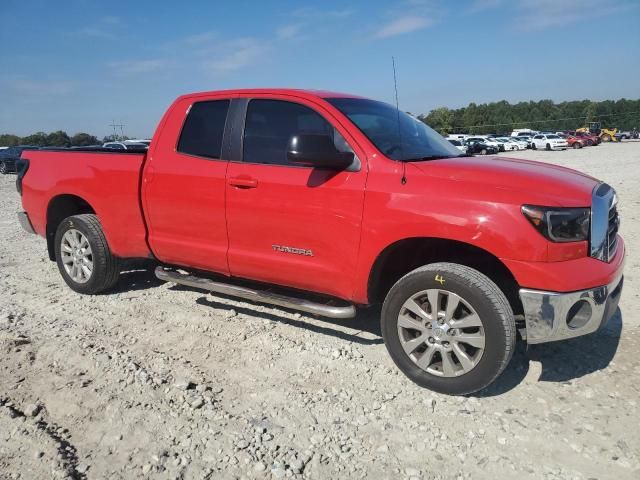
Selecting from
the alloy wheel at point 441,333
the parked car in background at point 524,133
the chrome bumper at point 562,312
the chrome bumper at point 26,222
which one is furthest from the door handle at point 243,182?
the parked car in background at point 524,133

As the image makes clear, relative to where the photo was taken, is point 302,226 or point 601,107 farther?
point 601,107

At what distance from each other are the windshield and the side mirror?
30cm

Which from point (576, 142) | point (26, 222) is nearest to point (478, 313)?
point (26, 222)

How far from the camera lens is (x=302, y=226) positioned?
11.8 feet

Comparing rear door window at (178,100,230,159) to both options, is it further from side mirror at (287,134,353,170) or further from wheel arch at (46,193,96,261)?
wheel arch at (46,193,96,261)

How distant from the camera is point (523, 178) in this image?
3.07 metres

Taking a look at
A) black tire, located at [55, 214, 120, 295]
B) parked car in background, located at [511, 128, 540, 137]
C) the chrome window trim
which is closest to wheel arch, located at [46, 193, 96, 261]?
black tire, located at [55, 214, 120, 295]

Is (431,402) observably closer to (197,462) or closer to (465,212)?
(465,212)

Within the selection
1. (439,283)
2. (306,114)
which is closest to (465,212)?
(439,283)

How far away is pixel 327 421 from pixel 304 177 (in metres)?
1.65

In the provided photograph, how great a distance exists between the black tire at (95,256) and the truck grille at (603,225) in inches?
164

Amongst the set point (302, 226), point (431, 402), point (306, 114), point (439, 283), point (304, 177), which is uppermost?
point (306, 114)

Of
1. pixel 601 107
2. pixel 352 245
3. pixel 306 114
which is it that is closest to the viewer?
pixel 352 245

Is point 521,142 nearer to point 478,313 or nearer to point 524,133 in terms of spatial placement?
point 524,133
